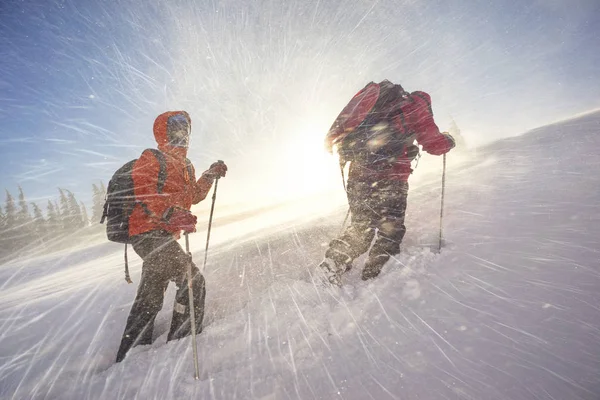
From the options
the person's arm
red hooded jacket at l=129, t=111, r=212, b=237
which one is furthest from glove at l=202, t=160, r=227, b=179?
red hooded jacket at l=129, t=111, r=212, b=237

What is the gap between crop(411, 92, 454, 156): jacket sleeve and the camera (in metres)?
3.95

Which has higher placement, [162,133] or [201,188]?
[162,133]

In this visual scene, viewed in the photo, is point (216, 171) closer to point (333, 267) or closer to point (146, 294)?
point (146, 294)

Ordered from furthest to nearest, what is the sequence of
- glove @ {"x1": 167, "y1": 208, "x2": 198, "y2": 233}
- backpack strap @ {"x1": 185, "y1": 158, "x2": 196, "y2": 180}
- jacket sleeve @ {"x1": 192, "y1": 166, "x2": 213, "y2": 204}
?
jacket sleeve @ {"x1": 192, "y1": 166, "x2": 213, "y2": 204} → backpack strap @ {"x1": 185, "y1": 158, "x2": 196, "y2": 180} → glove @ {"x1": 167, "y1": 208, "x2": 198, "y2": 233}

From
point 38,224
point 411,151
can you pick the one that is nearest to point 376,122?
point 411,151

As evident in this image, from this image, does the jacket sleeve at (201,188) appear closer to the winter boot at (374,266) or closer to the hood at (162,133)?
the hood at (162,133)

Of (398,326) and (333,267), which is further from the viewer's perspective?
(333,267)

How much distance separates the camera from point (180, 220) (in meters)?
3.29

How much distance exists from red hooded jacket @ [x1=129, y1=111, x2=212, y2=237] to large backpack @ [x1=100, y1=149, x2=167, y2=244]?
50 mm

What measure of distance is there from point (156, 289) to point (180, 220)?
1014 mm

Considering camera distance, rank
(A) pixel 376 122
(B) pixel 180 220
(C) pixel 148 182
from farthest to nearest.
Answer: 1. (A) pixel 376 122
2. (B) pixel 180 220
3. (C) pixel 148 182

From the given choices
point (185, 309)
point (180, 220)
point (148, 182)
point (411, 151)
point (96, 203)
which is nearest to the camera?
→ point (148, 182)

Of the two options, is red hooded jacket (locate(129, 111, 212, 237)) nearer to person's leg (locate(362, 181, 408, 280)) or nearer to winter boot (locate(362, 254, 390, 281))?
winter boot (locate(362, 254, 390, 281))

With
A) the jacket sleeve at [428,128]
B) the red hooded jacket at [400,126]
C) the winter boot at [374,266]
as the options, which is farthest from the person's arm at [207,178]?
the jacket sleeve at [428,128]
